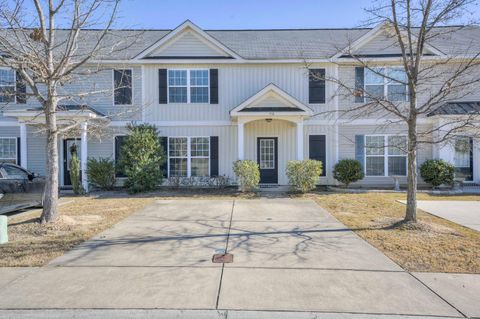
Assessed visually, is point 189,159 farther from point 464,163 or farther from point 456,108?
point 464,163

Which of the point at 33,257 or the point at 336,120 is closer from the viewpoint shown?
the point at 33,257

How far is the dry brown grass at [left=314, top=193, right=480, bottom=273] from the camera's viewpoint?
18.7ft

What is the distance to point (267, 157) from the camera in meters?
16.5

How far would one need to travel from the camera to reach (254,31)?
20094 mm

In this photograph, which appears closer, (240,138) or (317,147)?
(240,138)

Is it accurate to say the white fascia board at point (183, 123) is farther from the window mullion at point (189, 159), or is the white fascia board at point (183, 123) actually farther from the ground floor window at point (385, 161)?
the ground floor window at point (385, 161)

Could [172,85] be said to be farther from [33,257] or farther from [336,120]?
[33,257]

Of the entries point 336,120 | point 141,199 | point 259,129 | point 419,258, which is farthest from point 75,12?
point 336,120

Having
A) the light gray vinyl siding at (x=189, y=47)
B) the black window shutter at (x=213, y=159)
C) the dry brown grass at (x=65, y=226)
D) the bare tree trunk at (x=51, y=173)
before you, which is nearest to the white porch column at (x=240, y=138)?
the black window shutter at (x=213, y=159)

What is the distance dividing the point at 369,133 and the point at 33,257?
47.2 ft

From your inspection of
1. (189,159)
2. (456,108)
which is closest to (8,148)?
(189,159)

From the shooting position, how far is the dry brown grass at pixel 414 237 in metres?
5.71

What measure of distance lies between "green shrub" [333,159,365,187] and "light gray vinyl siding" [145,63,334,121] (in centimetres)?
269

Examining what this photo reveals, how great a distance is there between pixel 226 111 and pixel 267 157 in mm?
2874
